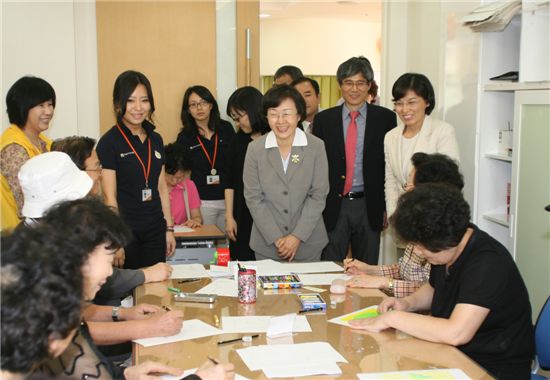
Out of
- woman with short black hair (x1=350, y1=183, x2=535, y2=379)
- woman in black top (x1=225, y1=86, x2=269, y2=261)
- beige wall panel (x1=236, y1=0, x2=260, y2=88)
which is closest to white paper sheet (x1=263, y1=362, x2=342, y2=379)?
woman with short black hair (x1=350, y1=183, x2=535, y2=379)

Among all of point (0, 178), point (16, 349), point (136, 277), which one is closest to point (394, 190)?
point (136, 277)

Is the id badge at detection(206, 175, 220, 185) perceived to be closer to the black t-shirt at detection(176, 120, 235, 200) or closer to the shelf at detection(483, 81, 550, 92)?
the black t-shirt at detection(176, 120, 235, 200)

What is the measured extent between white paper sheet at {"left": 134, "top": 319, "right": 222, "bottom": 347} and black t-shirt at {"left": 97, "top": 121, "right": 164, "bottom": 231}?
4.61ft

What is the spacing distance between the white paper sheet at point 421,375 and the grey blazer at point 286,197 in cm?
168

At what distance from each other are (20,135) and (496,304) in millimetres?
2744

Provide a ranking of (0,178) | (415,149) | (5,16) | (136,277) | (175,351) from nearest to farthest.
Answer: (175,351), (136,277), (0,178), (415,149), (5,16)

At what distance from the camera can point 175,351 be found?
6.56 feet

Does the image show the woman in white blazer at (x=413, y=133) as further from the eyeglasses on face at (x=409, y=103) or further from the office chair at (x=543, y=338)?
the office chair at (x=543, y=338)

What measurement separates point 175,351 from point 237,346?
0.65 feet

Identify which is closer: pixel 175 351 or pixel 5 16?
pixel 175 351

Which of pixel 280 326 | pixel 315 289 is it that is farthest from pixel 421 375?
pixel 315 289

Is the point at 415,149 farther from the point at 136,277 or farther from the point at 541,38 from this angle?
the point at 136,277

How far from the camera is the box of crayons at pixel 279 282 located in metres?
2.68

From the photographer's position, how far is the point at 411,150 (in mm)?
3754
